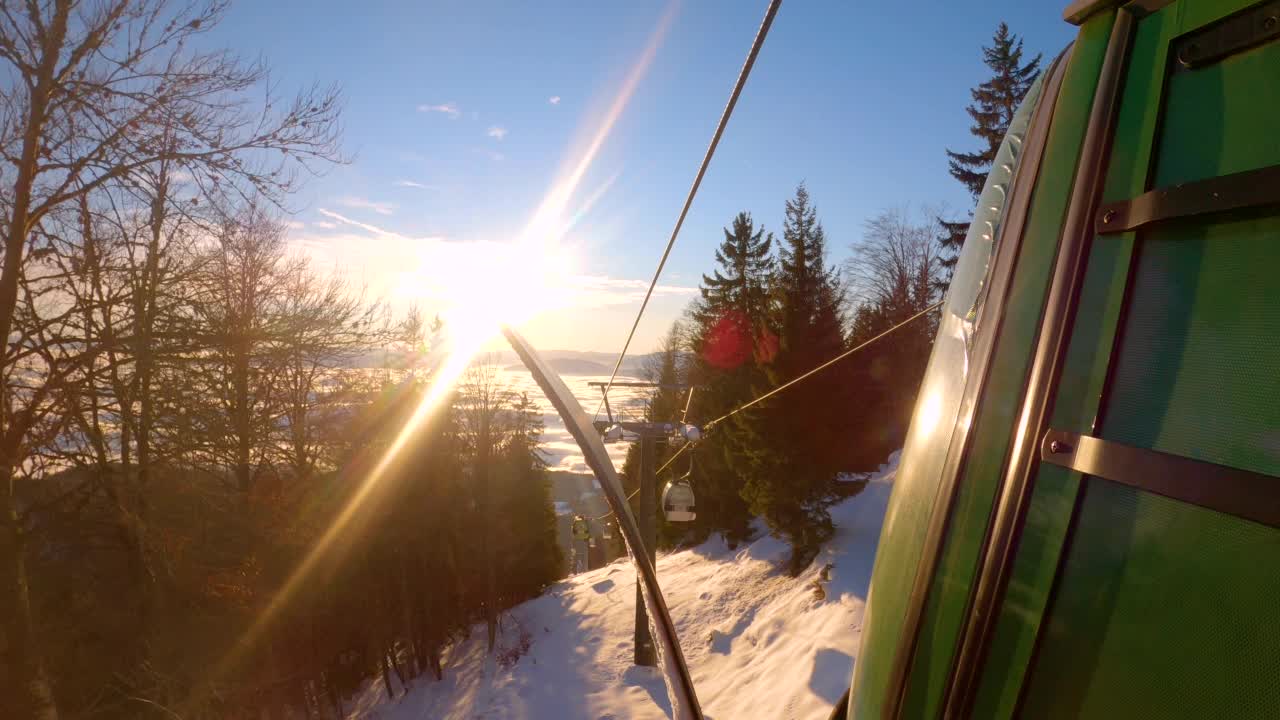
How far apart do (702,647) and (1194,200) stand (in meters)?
16.4

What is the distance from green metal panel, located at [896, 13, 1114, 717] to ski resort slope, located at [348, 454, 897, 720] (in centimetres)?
955

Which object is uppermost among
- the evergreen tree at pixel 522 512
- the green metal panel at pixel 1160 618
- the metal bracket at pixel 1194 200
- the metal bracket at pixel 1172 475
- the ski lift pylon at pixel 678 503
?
the metal bracket at pixel 1194 200

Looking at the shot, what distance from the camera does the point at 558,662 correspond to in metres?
17.5

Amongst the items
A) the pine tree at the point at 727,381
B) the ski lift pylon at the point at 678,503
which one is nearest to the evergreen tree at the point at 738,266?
the pine tree at the point at 727,381

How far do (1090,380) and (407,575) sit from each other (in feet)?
84.6

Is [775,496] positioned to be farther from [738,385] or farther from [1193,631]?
[1193,631]

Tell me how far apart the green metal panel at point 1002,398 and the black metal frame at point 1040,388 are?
0.07 feet

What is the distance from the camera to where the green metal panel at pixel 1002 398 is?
890 mm

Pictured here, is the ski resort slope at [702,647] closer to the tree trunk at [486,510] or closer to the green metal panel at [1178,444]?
the tree trunk at [486,510]

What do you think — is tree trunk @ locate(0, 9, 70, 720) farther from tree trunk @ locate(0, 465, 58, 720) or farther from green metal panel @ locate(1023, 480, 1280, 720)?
green metal panel @ locate(1023, 480, 1280, 720)

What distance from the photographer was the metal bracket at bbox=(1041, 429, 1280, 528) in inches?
23.7

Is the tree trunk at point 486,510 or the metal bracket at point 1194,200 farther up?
the metal bracket at point 1194,200

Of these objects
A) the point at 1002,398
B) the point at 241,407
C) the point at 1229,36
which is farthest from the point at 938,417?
the point at 241,407

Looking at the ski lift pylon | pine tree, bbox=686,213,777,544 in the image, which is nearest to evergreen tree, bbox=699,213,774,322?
pine tree, bbox=686,213,777,544
